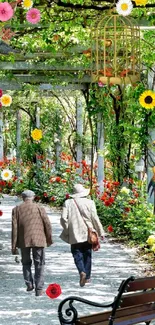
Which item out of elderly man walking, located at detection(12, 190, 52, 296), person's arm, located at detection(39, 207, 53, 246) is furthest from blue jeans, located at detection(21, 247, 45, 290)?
person's arm, located at detection(39, 207, 53, 246)

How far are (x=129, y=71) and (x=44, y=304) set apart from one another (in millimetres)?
2449

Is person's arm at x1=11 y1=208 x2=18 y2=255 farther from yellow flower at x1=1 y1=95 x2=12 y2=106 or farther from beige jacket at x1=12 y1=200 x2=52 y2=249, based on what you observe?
yellow flower at x1=1 y1=95 x2=12 y2=106

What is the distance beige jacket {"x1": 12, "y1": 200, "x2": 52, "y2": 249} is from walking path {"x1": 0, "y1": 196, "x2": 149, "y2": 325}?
0.53m

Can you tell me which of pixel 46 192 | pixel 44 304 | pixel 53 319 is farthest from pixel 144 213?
pixel 46 192

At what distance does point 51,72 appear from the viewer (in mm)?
14047

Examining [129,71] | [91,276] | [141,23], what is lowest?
[91,276]

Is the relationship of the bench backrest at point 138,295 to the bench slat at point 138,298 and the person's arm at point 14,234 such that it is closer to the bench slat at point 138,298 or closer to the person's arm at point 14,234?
the bench slat at point 138,298

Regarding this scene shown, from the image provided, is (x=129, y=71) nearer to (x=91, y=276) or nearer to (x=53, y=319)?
(x=53, y=319)

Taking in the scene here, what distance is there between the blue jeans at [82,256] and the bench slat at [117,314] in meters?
3.14

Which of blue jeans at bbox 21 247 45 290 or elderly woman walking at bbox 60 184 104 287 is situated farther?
elderly woman walking at bbox 60 184 104 287

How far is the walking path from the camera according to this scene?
6.93 meters

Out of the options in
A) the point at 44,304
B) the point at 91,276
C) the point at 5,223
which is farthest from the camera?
the point at 5,223

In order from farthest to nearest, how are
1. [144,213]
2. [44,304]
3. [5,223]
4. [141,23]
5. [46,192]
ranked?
[46,192]
[5,223]
[144,213]
[141,23]
[44,304]

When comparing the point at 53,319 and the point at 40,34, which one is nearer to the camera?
the point at 53,319
